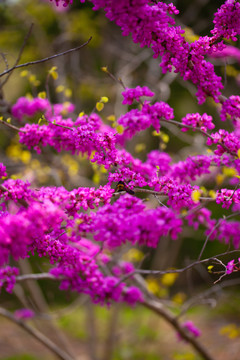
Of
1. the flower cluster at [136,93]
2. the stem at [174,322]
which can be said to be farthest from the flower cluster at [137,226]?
the stem at [174,322]

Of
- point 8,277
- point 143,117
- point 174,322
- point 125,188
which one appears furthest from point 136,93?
point 174,322

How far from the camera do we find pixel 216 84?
219 cm

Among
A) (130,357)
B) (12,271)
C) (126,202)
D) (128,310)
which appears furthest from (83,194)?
(128,310)

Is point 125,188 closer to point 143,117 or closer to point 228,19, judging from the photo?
point 143,117

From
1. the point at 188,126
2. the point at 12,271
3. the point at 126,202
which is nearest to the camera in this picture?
the point at 126,202

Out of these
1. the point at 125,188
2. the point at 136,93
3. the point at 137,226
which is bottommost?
the point at 125,188

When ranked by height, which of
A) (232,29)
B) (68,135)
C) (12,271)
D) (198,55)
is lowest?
(12,271)

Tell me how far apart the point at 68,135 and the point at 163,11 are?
0.93 metres

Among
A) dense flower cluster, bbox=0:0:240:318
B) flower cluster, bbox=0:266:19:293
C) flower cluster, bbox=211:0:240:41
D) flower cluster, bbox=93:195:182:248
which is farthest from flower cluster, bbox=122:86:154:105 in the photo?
flower cluster, bbox=0:266:19:293

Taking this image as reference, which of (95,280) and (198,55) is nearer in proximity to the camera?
(198,55)

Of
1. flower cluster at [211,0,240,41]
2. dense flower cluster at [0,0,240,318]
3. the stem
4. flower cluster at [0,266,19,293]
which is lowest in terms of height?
the stem

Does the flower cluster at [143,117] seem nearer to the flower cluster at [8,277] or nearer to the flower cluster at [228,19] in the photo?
the flower cluster at [228,19]

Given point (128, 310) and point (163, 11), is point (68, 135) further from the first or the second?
point (128, 310)

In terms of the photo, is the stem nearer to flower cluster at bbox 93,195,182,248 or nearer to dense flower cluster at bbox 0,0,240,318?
dense flower cluster at bbox 0,0,240,318
